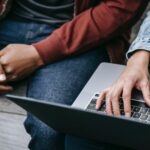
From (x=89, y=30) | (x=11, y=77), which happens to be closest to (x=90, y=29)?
(x=89, y=30)

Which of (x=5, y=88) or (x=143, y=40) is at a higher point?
(x=143, y=40)

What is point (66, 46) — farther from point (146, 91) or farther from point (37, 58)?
point (146, 91)

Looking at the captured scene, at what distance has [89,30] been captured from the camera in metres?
1.46

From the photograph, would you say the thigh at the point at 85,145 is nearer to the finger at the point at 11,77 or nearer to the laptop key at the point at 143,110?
the laptop key at the point at 143,110

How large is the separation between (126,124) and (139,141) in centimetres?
10

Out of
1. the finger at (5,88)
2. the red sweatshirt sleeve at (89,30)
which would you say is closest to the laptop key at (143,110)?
the red sweatshirt sleeve at (89,30)

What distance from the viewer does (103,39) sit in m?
1.47

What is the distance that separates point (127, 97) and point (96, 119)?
0.52ft

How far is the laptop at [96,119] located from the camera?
90cm

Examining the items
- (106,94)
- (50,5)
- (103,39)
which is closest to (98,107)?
(106,94)

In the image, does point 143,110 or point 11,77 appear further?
point 11,77

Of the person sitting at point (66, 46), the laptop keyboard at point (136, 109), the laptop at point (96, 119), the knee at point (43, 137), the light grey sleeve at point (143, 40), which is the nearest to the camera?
the laptop at point (96, 119)

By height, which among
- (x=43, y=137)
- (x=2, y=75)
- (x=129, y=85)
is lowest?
(x=43, y=137)

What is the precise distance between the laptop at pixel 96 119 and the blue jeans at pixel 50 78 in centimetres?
18
